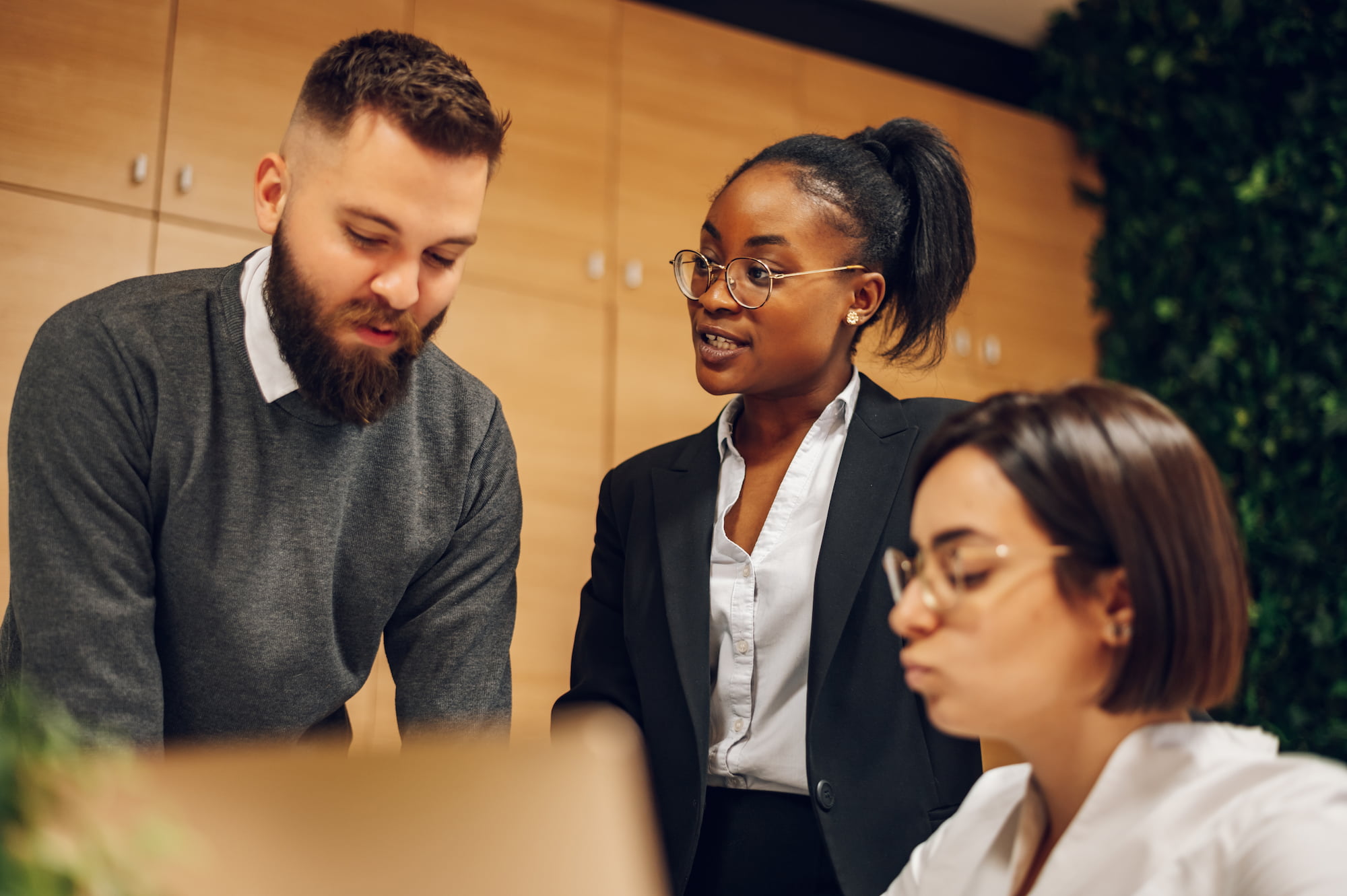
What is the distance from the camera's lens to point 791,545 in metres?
1.61

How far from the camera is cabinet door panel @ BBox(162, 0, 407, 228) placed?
9.21ft

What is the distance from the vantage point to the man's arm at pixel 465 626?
161 centimetres

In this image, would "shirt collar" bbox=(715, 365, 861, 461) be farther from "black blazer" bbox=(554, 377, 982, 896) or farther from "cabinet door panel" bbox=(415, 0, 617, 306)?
"cabinet door panel" bbox=(415, 0, 617, 306)

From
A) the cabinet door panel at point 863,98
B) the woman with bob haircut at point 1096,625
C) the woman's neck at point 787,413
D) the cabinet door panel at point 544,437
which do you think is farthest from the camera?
the cabinet door panel at point 863,98

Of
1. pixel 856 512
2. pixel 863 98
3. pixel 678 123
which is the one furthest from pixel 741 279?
pixel 863 98

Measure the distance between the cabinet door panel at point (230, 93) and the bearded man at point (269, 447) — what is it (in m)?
1.38

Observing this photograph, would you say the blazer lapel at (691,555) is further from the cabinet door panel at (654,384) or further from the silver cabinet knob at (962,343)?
the silver cabinet knob at (962,343)

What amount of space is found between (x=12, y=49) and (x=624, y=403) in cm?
167

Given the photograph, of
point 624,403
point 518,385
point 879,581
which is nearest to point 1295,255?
point 624,403

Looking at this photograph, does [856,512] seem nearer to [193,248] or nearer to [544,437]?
[544,437]

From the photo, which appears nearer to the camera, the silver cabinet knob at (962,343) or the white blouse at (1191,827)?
the white blouse at (1191,827)

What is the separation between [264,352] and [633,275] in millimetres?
1878

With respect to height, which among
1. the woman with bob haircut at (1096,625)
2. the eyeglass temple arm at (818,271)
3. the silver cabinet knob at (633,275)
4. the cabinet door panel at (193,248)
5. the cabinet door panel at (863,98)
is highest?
the cabinet door panel at (863,98)

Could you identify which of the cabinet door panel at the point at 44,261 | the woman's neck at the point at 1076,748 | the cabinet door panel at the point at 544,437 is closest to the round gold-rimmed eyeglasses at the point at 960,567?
the woman's neck at the point at 1076,748
